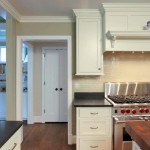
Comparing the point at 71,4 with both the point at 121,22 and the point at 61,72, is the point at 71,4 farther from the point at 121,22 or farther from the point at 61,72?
the point at 61,72

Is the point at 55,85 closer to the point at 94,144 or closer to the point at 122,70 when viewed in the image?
the point at 122,70

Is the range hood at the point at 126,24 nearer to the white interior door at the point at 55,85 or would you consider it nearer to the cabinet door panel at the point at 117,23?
the cabinet door panel at the point at 117,23

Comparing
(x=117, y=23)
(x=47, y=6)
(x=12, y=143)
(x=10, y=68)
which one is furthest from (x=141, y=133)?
(x=10, y=68)

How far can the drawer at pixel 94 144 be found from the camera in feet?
9.23

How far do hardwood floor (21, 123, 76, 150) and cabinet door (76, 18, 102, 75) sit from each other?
142cm

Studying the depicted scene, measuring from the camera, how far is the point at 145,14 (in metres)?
3.02

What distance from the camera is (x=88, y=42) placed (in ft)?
10.6

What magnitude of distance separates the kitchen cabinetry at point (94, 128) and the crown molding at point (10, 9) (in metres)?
1.75

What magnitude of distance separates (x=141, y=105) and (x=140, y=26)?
120 cm

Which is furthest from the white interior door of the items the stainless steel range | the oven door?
the oven door

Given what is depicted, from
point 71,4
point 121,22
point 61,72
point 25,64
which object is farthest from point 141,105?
point 25,64

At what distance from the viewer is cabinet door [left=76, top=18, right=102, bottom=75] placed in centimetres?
324

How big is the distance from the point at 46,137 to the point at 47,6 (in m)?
2.51

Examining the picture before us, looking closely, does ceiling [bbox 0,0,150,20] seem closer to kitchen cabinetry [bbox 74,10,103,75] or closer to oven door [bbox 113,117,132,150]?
kitchen cabinetry [bbox 74,10,103,75]
